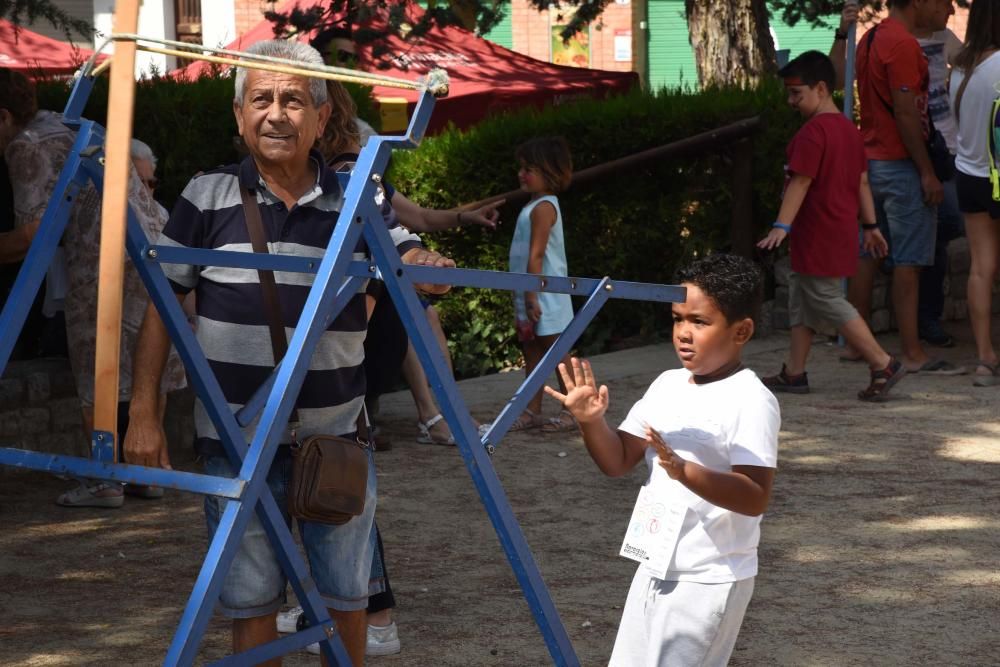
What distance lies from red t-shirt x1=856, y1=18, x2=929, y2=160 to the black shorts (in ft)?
1.31

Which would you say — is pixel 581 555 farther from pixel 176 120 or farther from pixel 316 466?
pixel 176 120

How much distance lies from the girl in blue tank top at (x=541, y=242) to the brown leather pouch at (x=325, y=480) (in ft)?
11.4

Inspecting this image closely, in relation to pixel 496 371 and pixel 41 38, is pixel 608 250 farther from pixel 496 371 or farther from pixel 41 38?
pixel 41 38

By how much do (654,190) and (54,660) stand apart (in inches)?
236

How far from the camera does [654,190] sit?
936 centimetres

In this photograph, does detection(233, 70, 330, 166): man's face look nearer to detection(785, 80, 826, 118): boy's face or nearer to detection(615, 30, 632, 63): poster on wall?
detection(785, 80, 826, 118): boy's face

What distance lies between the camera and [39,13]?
631 cm

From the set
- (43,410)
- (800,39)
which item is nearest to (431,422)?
(43,410)

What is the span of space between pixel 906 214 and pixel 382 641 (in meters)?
4.86

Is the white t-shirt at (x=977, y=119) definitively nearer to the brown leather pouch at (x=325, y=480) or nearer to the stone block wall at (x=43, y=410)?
the stone block wall at (x=43, y=410)

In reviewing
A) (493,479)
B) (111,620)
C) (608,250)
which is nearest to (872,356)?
(608,250)

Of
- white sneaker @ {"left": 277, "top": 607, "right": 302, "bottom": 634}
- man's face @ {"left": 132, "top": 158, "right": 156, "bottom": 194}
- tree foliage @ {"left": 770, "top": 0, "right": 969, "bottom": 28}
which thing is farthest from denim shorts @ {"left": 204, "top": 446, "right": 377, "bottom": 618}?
tree foliage @ {"left": 770, "top": 0, "right": 969, "bottom": 28}

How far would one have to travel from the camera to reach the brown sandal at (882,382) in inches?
287

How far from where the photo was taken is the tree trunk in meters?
12.0
